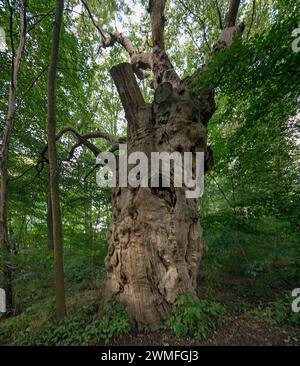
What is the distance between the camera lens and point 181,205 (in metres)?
2.92

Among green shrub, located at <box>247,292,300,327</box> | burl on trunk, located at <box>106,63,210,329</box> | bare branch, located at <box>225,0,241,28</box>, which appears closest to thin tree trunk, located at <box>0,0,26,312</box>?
burl on trunk, located at <box>106,63,210,329</box>

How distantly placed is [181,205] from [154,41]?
151 inches

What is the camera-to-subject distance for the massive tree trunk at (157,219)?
2.63 m

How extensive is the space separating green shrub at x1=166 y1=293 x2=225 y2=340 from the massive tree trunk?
131 mm

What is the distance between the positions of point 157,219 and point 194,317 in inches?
50.5

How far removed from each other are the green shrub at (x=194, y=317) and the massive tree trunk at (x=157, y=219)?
13cm

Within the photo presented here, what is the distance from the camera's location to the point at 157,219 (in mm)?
2777

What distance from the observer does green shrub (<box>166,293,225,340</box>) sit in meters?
2.28

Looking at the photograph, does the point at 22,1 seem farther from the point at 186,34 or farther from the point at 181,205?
the point at 186,34

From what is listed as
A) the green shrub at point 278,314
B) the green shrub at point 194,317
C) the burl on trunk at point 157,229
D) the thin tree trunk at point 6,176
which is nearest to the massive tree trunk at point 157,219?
the burl on trunk at point 157,229

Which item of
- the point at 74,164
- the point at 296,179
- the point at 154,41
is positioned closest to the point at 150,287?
the point at 296,179

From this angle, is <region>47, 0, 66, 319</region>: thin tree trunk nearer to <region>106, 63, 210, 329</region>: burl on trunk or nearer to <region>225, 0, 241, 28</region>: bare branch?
<region>106, 63, 210, 329</region>: burl on trunk

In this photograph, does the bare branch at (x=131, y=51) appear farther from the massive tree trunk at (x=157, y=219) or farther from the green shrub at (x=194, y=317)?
the green shrub at (x=194, y=317)

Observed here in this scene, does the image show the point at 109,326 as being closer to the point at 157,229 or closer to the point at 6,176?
the point at 157,229
